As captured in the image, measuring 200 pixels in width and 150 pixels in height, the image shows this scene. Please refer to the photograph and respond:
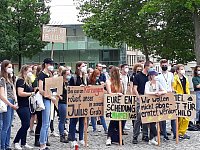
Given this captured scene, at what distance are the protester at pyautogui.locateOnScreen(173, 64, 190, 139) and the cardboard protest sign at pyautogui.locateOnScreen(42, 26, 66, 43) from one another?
4.35 m

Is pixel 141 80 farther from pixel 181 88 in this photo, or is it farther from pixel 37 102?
pixel 37 102

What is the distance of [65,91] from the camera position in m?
10.8

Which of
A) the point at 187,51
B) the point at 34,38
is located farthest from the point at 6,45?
the point at 187,51

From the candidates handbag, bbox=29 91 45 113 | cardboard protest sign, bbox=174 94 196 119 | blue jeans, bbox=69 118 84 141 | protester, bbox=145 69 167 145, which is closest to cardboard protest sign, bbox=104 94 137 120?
protester, bbox=145 69 167 145

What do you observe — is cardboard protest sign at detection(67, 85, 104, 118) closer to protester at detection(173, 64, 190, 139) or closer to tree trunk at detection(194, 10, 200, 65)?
protester at detection(173, 64, 190, 139)

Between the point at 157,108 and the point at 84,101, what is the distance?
1870 mm

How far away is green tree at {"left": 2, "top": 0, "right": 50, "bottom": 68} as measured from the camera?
39625mm

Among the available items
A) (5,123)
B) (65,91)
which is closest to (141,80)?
(65,91)

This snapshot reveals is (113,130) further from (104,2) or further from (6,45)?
(6,45)

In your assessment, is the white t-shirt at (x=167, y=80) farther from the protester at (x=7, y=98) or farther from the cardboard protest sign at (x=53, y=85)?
the protester at (x=7, y=98)

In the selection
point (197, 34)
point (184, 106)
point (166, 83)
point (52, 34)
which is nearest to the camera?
point (184, 106)

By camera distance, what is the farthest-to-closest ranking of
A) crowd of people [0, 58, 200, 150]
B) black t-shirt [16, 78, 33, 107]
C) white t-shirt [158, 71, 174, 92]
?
white t-shirt [158, 71, 174, 92] < black t-shirt [16, 78, 33, 107] < crowd of people [0, 58, 200, 150]

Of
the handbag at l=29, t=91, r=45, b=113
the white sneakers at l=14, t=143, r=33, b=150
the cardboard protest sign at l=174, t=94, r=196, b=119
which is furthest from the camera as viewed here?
the cardboard protest sign at l=174, t=94, r=196, b=119

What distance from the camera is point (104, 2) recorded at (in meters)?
34.0
